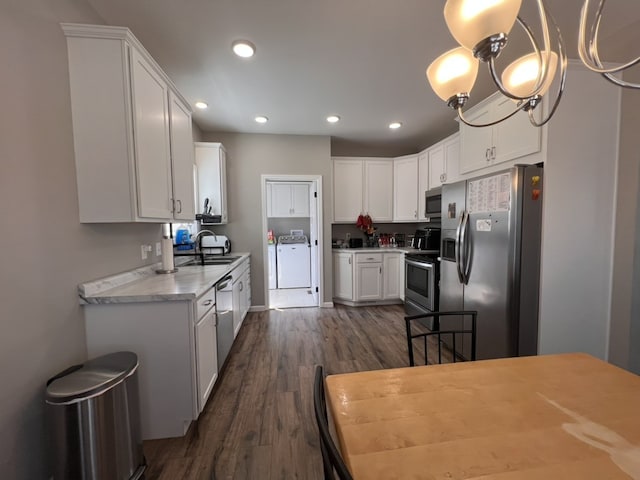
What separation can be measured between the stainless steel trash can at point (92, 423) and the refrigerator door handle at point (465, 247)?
2475 millimetres

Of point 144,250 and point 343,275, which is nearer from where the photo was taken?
point 144,250

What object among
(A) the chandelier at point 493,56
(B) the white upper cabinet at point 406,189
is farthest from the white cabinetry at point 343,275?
(A) the chandelier at point 493,56

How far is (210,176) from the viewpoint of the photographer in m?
3.39

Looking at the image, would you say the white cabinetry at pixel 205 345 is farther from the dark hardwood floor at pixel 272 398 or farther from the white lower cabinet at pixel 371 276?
the white lower cabinet at pixel 371 276

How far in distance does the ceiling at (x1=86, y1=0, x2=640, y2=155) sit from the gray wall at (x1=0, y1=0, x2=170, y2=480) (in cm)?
61

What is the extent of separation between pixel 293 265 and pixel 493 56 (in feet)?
16.3

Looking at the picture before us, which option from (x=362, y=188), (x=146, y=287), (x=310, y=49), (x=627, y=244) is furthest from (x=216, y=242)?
(x=627, y=244)

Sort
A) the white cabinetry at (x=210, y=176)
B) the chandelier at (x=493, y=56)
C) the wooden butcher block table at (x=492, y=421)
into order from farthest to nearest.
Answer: the white cabinetry at (x=210, y=176)
the chandelier at (x=493, y=56)
the wooden butcher block table at (x=492, y=421)

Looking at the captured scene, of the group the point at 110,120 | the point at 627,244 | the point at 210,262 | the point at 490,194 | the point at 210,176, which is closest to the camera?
the point at 110,120

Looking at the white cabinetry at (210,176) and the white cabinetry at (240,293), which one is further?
the white cabinetry at (210,176)

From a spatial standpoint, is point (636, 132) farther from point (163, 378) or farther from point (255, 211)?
point (255, 211)

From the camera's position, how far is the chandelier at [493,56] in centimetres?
73

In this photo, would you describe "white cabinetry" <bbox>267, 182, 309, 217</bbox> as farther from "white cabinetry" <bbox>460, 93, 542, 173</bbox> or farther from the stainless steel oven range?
"white cabinetry" <bbox>460, 93, 542, 173</bbox>

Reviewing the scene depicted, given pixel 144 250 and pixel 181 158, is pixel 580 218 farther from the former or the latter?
pixel 144 250
